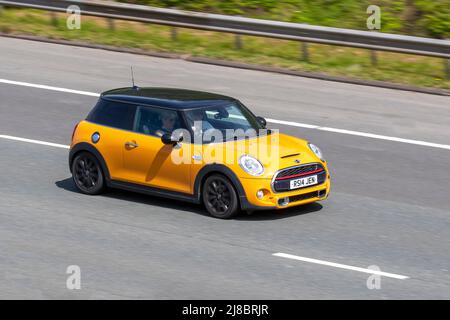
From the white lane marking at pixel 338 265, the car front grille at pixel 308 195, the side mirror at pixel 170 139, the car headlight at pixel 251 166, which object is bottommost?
the white lane marking at pixel 338 265

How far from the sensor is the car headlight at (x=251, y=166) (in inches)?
486

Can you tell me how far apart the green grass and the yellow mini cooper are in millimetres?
6515

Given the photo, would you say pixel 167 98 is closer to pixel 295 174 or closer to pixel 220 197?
pixel 220 197

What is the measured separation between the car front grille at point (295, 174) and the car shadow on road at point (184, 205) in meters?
0.47

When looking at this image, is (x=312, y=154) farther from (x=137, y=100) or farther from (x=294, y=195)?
(x=137, y=100)

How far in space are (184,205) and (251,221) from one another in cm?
111

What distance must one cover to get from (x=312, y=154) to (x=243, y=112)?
1.16 meters

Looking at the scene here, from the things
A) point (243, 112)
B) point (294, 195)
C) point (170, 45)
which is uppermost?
point (170, 45)

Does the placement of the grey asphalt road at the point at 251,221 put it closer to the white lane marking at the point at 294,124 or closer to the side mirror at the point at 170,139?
the white lane marking at the point at 294,124

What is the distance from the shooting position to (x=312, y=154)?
42.7 feet
